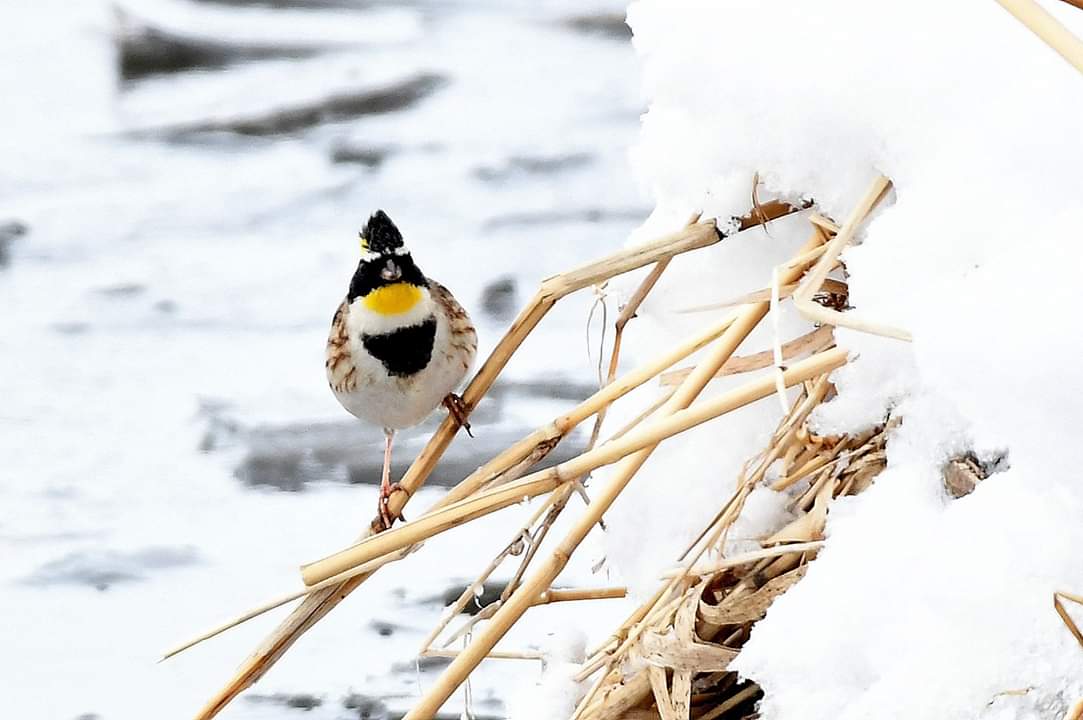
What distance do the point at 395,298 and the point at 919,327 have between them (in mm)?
1658

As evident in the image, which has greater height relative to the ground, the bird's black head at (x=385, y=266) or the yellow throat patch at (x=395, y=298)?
the bird's black head at (x=385, y=266)

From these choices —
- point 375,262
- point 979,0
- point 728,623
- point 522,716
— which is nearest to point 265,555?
point 375,262

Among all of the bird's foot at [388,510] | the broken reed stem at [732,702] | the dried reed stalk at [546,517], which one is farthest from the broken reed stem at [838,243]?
the bird's foot at [388,510]

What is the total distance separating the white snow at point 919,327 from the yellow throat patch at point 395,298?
1.05m

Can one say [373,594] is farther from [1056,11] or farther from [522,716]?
[1056,11]

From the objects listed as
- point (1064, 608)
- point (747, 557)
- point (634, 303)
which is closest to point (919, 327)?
point (1064, 608)

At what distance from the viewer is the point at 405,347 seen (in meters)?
2.69

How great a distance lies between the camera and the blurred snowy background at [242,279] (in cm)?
330

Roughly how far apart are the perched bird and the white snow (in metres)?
0.99

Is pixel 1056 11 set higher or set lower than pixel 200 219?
lower

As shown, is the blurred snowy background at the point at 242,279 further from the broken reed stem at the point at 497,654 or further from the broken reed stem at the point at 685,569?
the broken reed stem at the point at 685,569

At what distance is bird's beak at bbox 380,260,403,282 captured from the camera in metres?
2.67

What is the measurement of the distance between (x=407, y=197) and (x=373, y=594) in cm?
234

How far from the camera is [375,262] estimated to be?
270 cm
